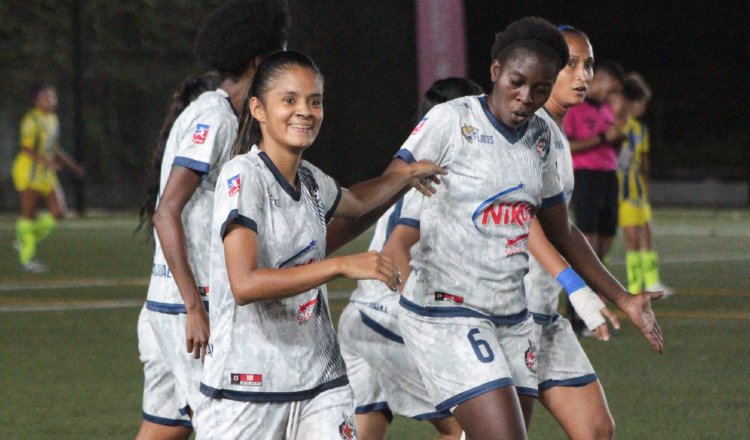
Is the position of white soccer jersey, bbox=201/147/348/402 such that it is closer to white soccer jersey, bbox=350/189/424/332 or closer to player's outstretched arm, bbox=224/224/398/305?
player's outstretched arm, bbox=224/224/398/305

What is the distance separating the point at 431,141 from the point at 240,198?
1001mm

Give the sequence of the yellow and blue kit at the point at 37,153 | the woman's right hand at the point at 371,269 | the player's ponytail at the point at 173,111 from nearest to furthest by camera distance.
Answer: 1. the woman's right hand at the point at 371,269
2. the player's ponytail at the point at 173,111
3. the yellow and blue kit at the point at 37,153

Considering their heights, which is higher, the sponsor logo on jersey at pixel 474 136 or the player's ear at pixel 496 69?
the player's ear at pixel 496 69

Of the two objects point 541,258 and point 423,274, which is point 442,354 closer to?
point 423,274

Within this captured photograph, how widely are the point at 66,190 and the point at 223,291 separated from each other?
28.5 meters

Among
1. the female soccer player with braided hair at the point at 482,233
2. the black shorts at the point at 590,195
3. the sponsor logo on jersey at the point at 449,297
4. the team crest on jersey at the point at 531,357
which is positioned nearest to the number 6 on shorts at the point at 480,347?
the female soccer player with braided hair at the point at 482,233

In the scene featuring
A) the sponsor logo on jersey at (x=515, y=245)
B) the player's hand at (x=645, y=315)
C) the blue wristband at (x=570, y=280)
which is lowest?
the player's hand at (x=645, y=315)

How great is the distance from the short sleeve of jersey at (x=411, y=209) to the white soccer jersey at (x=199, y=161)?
0.68 meters

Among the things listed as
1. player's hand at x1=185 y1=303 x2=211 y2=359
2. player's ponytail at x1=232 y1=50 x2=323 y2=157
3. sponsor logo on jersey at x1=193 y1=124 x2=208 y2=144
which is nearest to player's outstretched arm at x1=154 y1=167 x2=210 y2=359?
player's hand at x1=185 y1=303 x2=211 y2=359

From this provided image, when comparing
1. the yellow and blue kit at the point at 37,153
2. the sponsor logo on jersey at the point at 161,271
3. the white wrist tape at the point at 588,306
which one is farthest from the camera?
the yellow and blue kit at the point at 37,153

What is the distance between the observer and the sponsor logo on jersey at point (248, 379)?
172 inches

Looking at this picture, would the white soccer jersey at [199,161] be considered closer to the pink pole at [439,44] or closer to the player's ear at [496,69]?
the player's ear at [496,69]

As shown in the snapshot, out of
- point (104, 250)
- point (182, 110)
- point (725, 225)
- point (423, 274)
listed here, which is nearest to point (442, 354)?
point (423, 274)

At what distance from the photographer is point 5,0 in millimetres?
30844
